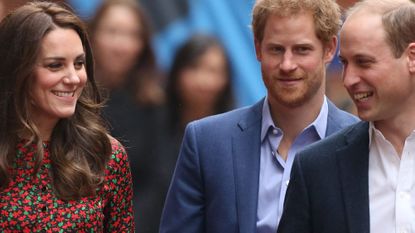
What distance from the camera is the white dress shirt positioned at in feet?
16.0

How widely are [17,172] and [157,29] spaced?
A: 2.43 m

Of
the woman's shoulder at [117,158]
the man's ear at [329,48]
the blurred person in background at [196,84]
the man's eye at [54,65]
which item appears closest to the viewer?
the man's eye at [54,65]

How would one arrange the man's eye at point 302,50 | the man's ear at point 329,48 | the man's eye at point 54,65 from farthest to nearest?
1. the man's ear at point 329,48
2. the man's eye at point 302,50
3. the man's eye at point 54,65

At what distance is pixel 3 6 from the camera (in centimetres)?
725

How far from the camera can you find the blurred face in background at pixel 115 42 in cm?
752

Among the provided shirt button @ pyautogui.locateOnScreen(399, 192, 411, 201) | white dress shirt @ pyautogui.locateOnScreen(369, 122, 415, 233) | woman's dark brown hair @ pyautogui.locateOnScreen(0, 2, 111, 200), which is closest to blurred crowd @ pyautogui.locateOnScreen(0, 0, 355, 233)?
woman's dark brown hair @ pyautogui.locateOnScreen(0, 2, 111, 200)

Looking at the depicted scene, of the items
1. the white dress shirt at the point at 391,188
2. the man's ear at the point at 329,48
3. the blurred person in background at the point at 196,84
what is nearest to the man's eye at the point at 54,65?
the man's ear at the point at 329,48

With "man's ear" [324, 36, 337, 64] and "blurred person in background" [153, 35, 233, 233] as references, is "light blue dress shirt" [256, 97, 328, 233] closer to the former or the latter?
"man's ear" [324, 36, 337, 64]

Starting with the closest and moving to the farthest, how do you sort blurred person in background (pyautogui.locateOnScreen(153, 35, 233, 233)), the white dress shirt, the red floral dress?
the white dress shirt < the red floral dress < blurred person in background (pyautogui.locateOnScreen(153, 35, 233, 233))

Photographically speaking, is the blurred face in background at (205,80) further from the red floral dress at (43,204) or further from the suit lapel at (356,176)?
the suit lapel at (356,176)

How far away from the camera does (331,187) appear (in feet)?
16.8

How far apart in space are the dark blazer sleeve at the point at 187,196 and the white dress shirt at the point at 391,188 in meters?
1.13

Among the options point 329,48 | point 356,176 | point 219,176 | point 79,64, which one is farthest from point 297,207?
point 79,64

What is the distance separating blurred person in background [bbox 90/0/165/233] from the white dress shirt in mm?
2602
